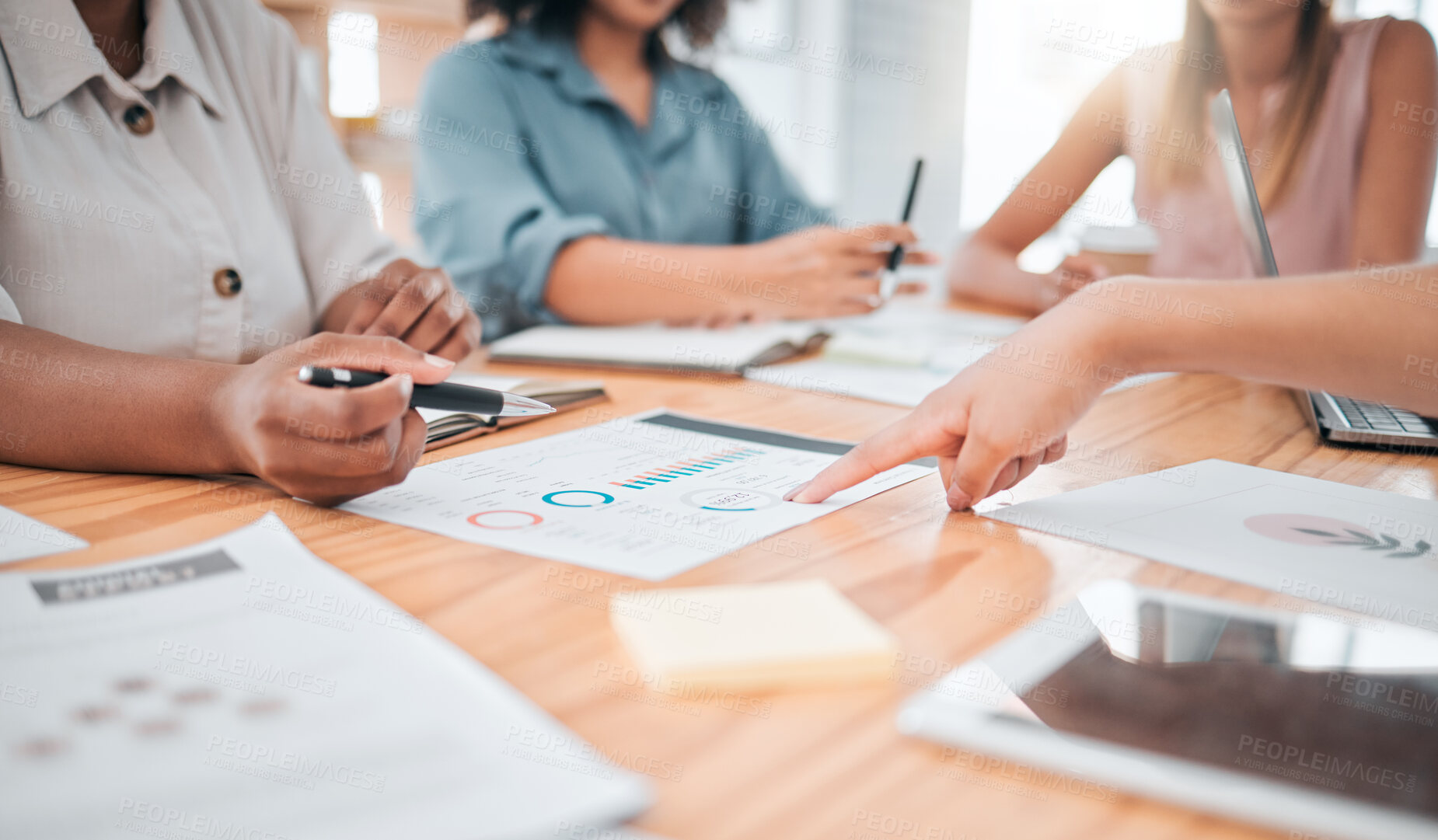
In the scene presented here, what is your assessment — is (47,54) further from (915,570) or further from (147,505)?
(915,570)

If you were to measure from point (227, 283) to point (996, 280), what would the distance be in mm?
1062

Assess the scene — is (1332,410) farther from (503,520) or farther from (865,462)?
(503,520)

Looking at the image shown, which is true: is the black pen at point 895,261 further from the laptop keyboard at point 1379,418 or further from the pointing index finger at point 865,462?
the pointing index finger at point 865,462

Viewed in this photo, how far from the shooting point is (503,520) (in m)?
0.52

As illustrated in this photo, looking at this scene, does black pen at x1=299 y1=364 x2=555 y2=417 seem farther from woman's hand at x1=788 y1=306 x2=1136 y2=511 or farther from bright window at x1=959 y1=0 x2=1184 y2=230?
bright window at x1=959 y1=0 x2=1184 y2=230

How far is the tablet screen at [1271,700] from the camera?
28 cm

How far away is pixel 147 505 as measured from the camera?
0.53 metres

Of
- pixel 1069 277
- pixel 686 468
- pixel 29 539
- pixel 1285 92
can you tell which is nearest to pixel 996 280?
pixel 1069 277

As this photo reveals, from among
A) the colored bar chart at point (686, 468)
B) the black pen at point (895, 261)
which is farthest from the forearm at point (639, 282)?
the colored bar chart at point (686, 468)

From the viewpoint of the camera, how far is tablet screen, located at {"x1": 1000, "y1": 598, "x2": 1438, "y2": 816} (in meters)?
0.28

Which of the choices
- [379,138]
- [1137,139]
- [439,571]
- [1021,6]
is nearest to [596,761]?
[439,571]

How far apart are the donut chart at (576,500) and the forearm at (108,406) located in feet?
0.62

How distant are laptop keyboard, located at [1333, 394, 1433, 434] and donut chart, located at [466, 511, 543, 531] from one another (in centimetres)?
60

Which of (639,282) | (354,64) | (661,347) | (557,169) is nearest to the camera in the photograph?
(661,347)
